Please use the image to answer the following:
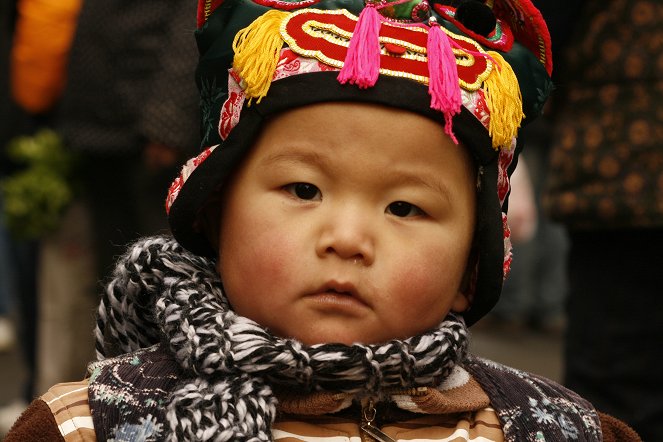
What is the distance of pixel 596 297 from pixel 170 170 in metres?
1.66

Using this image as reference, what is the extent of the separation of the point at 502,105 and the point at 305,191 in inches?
16.3

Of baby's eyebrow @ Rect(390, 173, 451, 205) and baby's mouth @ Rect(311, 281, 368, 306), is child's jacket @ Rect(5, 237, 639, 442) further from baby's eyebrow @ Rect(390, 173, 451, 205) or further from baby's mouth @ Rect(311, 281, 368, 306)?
baby's eyebrow @ Rect(390, 173, 451, 205)

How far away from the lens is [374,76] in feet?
6.82

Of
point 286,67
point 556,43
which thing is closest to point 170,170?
point 556,43

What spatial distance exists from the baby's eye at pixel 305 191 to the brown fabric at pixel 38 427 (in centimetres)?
60

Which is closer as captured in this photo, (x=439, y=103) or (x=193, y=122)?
(x=439, y=103)

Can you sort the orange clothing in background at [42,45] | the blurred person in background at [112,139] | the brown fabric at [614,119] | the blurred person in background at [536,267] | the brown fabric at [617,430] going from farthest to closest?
the blurred person in background at [536,267], the orange clothing in background at [42,45], the blurred person in background at [112,139], the brown fabric at [614,119], the brown fabric at [617,430]

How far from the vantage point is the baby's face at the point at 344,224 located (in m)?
2.07

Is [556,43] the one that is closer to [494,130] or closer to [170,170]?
[494,130]

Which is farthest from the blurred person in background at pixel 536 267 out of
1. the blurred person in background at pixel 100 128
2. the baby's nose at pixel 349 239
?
the baby's nose at pixel 349 239

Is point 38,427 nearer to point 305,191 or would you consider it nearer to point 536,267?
point 305,191

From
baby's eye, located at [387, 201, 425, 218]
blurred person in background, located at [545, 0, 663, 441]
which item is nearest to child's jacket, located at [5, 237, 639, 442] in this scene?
baby's eye, located at [387, 201, 425, 218]

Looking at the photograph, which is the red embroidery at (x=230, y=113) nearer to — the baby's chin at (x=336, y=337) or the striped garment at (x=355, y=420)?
the baby's chin at (x=336, y=337)

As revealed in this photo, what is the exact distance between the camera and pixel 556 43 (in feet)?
10.8
